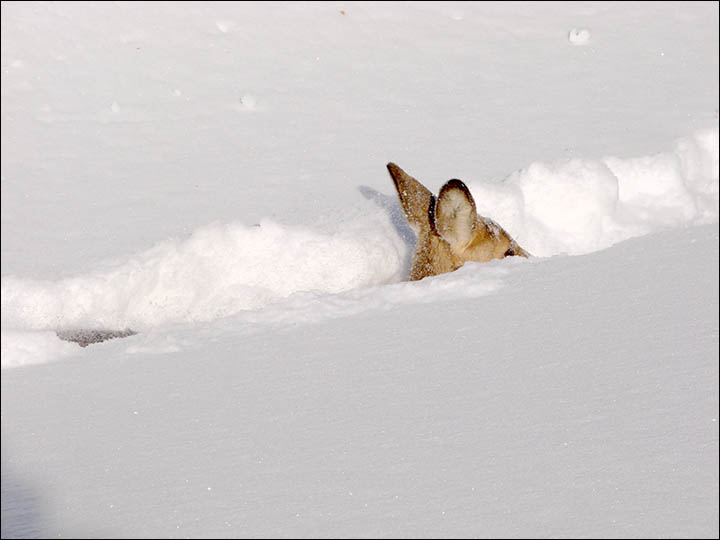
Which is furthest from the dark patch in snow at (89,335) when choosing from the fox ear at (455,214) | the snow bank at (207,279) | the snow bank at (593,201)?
the snow bank at (593,201)

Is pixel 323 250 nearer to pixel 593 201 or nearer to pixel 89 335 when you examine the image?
pixel 89 335

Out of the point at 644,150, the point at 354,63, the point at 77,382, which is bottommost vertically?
the point at 77,382

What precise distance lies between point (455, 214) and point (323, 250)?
0.60 m

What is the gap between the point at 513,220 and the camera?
4.29 m

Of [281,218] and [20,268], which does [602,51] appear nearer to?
[281,218]

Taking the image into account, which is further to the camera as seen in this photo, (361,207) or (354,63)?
(354,63)

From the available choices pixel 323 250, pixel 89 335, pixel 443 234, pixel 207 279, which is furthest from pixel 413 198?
pixel 89 335

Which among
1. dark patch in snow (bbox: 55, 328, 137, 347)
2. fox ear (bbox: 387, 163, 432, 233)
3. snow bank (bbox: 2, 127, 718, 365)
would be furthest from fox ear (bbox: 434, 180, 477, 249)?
dark patch in snow (bbox: 55, 328, 137, 347)

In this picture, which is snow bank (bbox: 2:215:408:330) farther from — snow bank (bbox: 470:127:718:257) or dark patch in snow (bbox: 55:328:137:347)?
snow bank (bbox: 470:127:718:257)

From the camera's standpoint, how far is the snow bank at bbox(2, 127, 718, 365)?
378cm

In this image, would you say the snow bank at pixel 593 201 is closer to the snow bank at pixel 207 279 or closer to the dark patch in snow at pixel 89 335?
the snow bank at pixel 207 279

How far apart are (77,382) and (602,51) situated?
420cm

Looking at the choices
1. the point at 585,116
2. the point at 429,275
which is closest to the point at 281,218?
the point at 429,275

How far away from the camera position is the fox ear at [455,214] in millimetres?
3456
